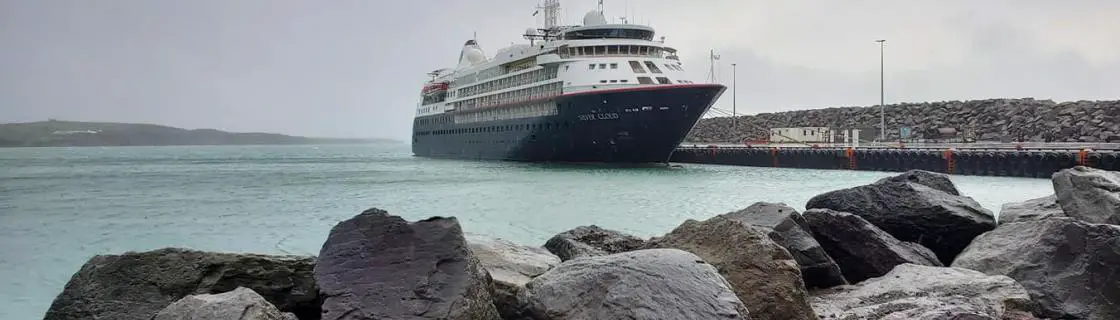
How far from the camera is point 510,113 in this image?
4391cm

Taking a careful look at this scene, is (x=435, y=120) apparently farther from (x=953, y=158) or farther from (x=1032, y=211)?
(x=1032, y=211)

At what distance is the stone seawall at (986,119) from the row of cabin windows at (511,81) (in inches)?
841

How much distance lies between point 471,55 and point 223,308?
55.5 m

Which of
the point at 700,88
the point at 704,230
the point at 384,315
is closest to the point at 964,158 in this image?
the point at 700,88

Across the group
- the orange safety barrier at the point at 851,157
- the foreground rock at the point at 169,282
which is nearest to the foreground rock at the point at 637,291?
the foreground rock at the point at 169,282

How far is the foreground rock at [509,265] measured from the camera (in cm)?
411

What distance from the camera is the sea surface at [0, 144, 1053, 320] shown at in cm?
1318

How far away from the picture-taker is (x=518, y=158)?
42.4 metres

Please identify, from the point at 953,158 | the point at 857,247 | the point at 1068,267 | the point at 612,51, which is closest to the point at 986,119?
the point at 953,158

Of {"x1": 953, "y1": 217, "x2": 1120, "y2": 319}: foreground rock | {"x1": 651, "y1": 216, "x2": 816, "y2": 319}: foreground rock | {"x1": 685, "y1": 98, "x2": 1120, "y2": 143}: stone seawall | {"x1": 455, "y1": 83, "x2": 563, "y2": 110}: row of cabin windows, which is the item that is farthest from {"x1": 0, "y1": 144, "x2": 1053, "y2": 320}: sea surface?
{"x1": 685, "y1": 98, "x2": 1120, "y2": 143}: stone seawall

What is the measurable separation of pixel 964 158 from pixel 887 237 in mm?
28301

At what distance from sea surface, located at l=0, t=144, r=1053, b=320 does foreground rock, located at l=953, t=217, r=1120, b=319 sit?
26.5 feet

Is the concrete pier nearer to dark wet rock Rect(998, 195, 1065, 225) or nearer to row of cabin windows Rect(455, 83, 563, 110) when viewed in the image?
row of cabin windows Rect(455, 83, 563, 110)

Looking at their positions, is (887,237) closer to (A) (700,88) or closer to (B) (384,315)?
(B) (384,315)
